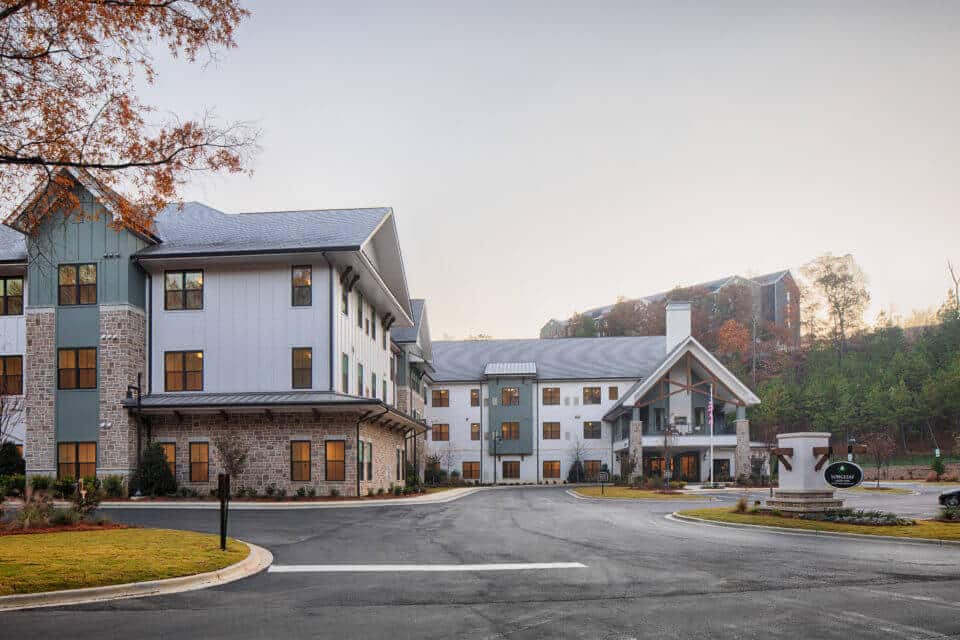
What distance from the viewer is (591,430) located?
62156 mm

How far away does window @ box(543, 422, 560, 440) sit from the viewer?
204 ft

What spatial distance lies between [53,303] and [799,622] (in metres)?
31.0

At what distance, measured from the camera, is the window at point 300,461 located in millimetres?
31109

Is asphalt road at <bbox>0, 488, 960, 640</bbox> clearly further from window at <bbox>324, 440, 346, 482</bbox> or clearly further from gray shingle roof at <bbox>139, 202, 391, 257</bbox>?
gray shingle roof at <bbox>139, 202, 391, 257</bbox>

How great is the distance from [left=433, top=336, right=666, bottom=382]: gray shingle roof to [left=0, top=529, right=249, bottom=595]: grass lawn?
160 feet

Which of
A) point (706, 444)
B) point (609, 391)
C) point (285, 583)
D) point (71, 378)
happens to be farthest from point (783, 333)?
point (285, 583)

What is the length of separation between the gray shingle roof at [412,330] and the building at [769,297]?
146 feet

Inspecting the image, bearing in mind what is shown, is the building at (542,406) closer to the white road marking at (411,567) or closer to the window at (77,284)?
the window at (77,284)

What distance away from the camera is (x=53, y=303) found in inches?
1249

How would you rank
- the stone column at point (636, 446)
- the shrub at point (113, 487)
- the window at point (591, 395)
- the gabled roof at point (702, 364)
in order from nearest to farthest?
the shrub at point (113, 487)
the stone column at point (636, 446)
the gabled roof at point (702, 364)
the window at point (591, 395)

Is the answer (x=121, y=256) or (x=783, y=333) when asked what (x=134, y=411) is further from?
(x=783, y=333)

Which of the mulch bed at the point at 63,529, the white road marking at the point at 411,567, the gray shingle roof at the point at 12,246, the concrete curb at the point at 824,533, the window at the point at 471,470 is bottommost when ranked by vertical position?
the window at the point at 471,470

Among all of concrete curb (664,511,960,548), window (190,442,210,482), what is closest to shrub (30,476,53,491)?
window (190,442,210,482)

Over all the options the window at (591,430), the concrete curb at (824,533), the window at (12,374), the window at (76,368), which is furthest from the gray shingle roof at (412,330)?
the concrete curb at (824,533)
